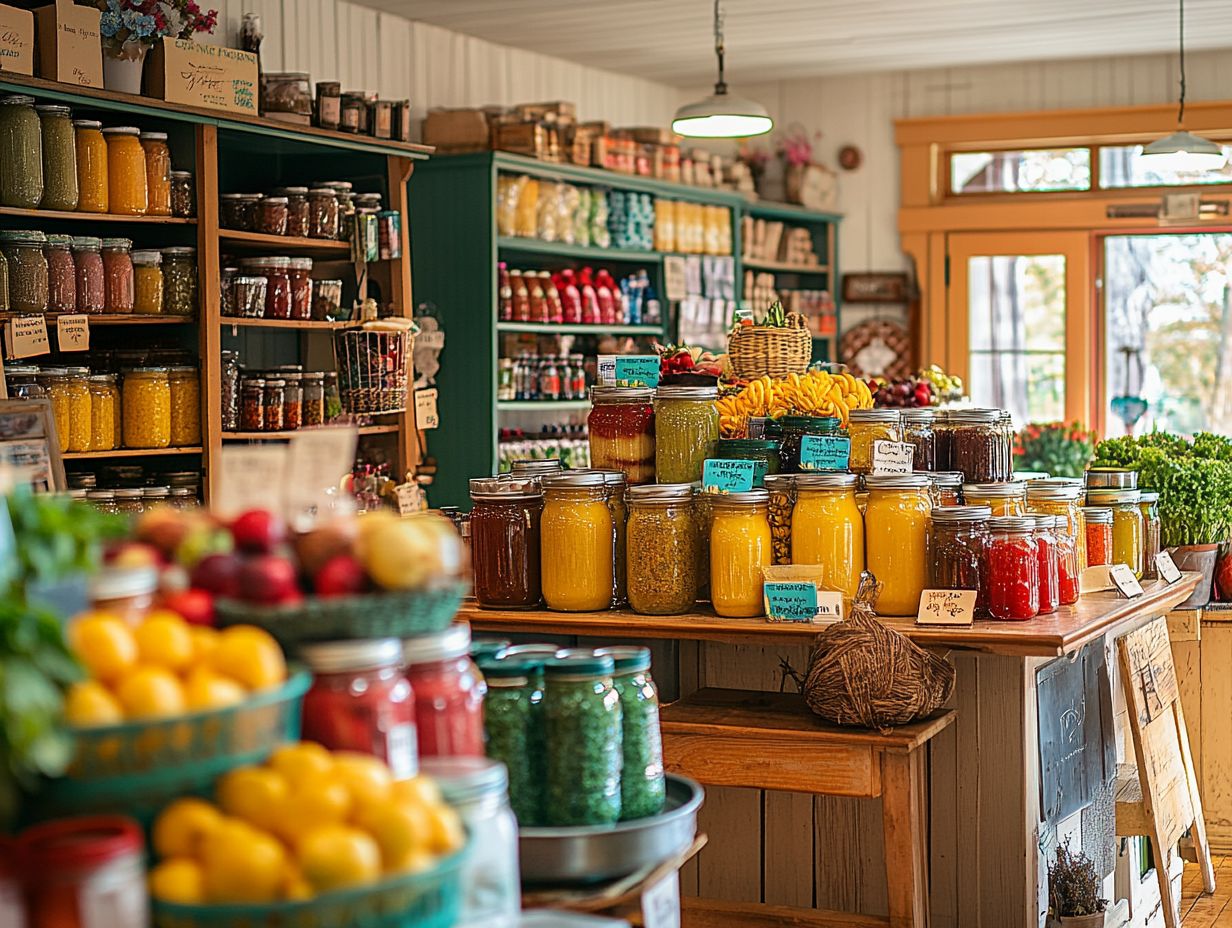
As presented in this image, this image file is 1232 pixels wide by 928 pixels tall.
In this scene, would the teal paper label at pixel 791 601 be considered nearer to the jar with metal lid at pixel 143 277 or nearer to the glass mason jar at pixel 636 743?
the glass mason jar at pixel 636 743

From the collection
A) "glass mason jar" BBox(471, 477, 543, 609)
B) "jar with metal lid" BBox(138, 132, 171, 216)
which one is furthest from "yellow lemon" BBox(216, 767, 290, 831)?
"jar with metal lid" BBox(138, 132, 171, 216)

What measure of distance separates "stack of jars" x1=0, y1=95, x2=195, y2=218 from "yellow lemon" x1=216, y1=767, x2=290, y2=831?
3305 mm

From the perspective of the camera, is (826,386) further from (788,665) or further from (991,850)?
(991,850)

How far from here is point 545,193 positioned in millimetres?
6703

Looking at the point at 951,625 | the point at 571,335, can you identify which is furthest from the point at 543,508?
the point at 571,335

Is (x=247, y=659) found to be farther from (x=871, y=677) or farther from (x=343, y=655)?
(x=871, y=677)

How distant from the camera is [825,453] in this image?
3.37 meters

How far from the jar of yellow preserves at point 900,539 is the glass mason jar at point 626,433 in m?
0.55

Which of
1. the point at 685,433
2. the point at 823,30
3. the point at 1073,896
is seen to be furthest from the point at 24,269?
the point at 823,30

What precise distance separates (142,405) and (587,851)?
3.16 metres

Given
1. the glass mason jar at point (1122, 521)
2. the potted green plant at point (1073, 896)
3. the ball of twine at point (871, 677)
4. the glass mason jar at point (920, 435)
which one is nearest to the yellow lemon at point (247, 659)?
the ball of twine at point (871, 677)

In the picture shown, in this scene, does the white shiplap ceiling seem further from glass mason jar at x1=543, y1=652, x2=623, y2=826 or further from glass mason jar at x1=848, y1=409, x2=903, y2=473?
glass mason jar at x1=543, y1=652, x2=623, y2=826

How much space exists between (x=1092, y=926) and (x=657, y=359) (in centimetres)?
166

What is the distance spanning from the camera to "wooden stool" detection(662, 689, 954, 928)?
116 inches
